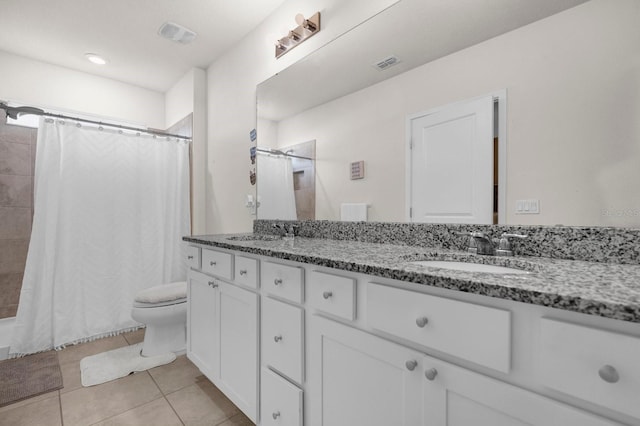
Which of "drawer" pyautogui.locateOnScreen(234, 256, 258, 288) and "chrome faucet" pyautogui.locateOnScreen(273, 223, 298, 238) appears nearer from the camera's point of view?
"drawer" pyautogui.locateOnScreen(234, 256, 258, 288)

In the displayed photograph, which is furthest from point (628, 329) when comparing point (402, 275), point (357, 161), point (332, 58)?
point (332, 58)

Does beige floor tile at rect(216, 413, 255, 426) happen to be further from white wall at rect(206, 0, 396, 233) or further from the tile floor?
white wall at rect(206, 0, 396, 233)

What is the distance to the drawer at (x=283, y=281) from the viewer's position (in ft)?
3.69

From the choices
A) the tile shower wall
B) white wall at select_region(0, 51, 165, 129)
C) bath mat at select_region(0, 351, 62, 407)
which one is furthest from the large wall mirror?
the tile shower wall

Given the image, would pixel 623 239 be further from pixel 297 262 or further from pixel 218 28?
pixel 218 28

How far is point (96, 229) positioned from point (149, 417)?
66.4 inches

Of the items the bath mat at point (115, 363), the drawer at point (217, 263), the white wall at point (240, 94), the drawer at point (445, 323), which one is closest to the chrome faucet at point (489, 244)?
the drawer at point (445, 323)

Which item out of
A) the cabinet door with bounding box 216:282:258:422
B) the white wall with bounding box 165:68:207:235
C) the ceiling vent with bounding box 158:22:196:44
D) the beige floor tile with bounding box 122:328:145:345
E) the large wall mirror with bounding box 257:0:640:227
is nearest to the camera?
the large wall mirror with bounding box 257:0:640:227

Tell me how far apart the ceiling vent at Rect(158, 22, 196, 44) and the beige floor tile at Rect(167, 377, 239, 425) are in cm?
252

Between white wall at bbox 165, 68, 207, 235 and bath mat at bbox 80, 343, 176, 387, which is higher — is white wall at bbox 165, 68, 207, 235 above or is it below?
above

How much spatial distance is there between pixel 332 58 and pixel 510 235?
1.36 meters

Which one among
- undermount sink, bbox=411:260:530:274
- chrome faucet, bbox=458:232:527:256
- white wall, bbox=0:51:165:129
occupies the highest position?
white wall, bbox=0:51:165:129

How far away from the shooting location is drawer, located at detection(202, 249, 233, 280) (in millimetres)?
1552

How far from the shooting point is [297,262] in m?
1.14
